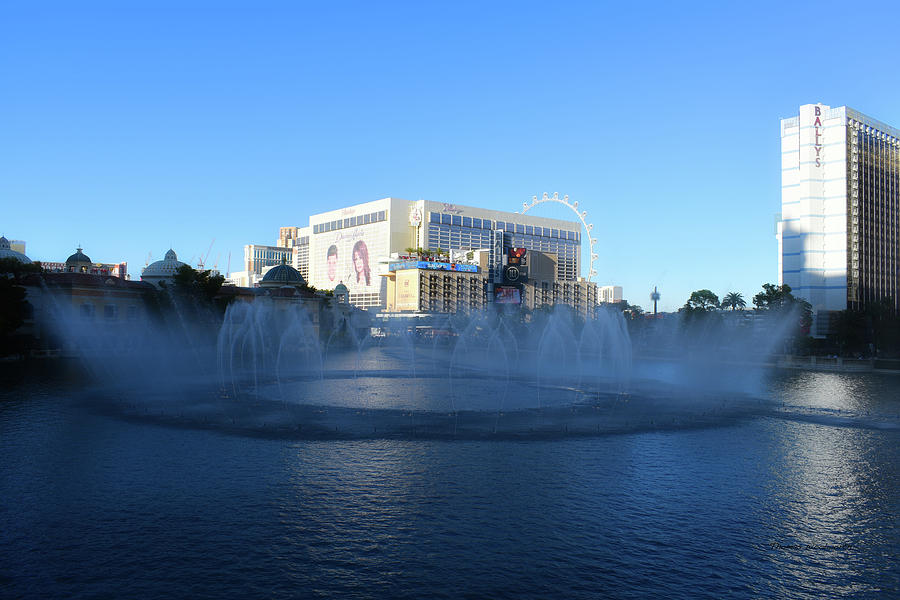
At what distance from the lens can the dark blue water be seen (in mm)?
16391

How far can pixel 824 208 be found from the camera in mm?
141250

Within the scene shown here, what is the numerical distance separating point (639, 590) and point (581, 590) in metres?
1.40

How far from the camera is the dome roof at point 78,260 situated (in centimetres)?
13375

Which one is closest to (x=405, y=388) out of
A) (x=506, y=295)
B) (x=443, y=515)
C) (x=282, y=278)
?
(x=443, y=515)

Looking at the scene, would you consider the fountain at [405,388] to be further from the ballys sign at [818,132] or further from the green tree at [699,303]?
the ballys sign at [818,132]

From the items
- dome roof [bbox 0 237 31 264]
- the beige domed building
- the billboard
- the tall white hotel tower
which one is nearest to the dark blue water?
the beige domed building

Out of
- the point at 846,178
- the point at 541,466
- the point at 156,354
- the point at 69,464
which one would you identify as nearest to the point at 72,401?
the point at 69,464

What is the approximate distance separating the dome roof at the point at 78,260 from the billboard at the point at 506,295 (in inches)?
3876

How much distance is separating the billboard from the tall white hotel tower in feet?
221

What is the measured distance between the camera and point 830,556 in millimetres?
18266

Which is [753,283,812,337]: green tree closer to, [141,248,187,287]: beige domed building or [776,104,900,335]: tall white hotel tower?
[776,104,900,335]: tall white hotel tower

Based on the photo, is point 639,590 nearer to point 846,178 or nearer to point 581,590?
point 581,590

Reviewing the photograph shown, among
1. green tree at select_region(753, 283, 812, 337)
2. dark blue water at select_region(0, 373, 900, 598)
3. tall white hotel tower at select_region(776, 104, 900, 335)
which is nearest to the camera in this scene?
dark blue water at select_region(0, 373, 900, 598)

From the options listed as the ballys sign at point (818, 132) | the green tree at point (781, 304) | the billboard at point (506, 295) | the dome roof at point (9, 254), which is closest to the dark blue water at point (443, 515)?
the green tree at point (781, 304)
